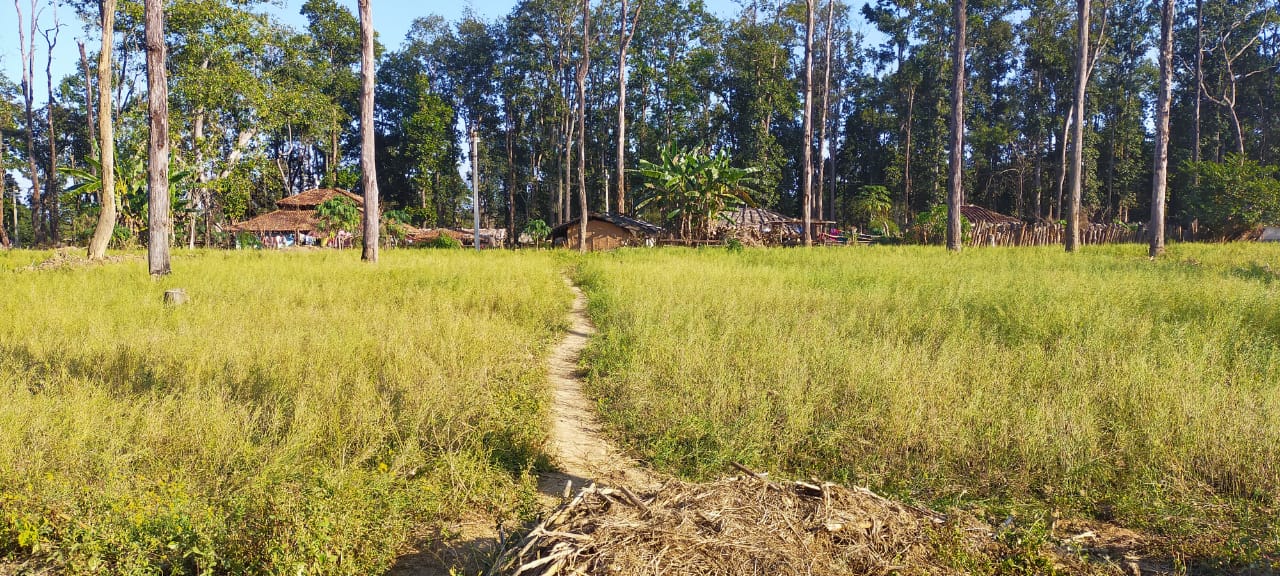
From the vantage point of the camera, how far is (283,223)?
3622cm

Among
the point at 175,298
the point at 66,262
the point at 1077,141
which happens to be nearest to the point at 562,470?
the point at 175,298

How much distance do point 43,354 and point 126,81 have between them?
4048 cm

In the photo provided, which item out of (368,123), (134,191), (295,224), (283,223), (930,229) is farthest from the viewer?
(283,223)

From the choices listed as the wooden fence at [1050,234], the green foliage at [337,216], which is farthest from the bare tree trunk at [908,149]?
the green foliage at [337,216]

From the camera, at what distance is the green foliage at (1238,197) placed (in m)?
30.2

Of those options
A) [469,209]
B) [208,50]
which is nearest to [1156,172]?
[208,50]

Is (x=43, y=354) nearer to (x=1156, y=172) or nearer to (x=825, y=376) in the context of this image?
(x=825, y=376)

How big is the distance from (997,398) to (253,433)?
17.3 feet

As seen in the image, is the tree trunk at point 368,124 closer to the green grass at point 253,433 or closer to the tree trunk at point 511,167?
the green grass at point 253,433

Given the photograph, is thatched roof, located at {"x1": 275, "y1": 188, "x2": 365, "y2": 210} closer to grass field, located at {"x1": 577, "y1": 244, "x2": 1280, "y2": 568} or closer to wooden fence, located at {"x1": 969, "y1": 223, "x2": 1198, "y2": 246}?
grass field, located at {"x1": 577, "y1": 244, "x2": 1280, "y2": 568}

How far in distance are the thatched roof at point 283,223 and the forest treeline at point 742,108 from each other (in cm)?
166

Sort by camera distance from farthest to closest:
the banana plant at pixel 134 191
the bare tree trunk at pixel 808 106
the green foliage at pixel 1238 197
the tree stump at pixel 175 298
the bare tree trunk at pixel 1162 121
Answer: the green foliage at pixel 1238 197 < the bare tree trunk at pixel 808 106 < the banana plant at pixel 134 191 < the bare tree trunk at pixel 1162 121 < the tree stump at pixel 175 298

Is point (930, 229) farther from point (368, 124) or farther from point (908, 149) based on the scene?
point (368, 124)

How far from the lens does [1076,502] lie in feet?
12.5
